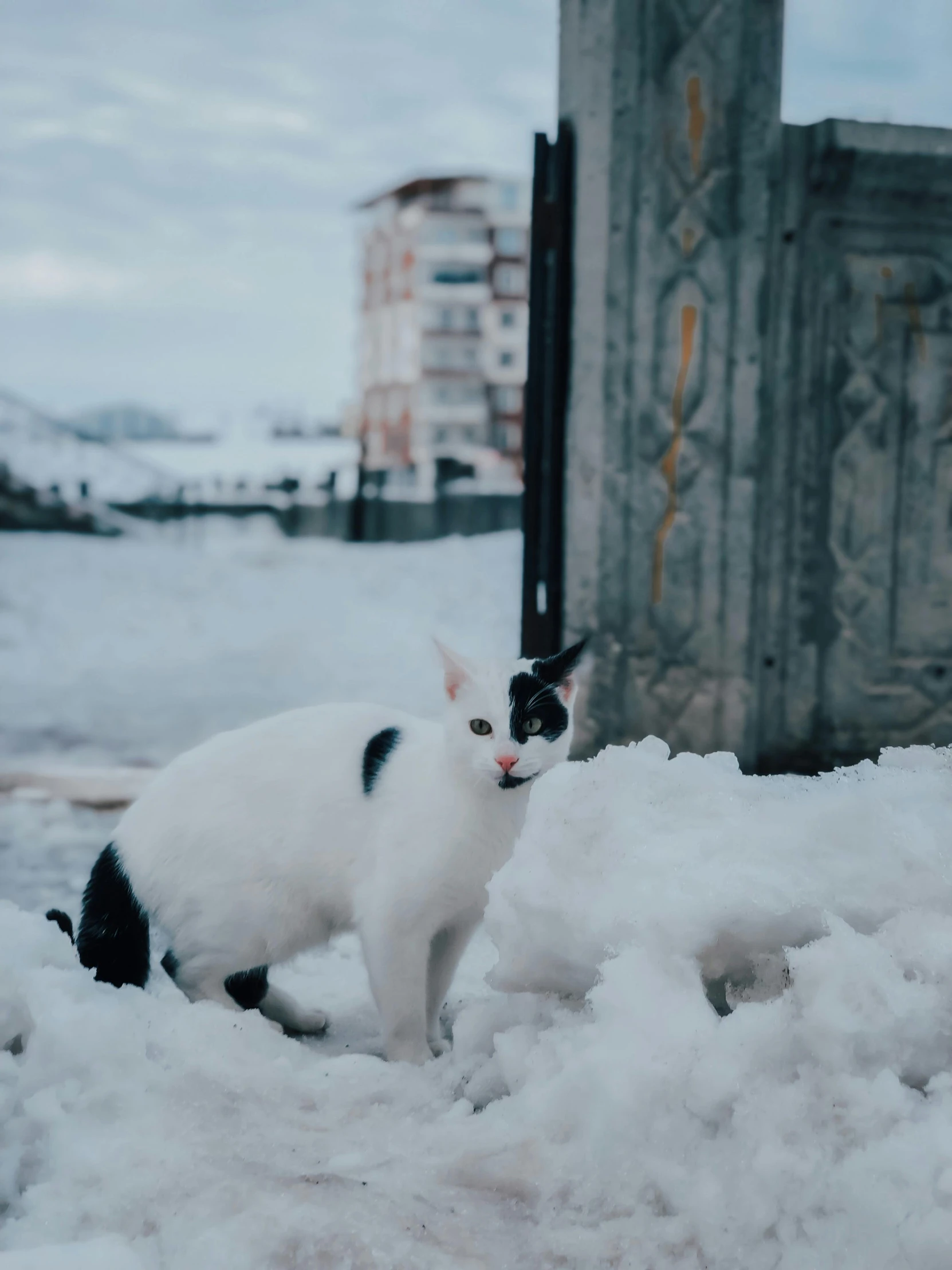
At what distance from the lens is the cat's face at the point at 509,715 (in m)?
2.10

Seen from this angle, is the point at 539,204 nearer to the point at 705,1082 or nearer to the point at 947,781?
the point at 947,781

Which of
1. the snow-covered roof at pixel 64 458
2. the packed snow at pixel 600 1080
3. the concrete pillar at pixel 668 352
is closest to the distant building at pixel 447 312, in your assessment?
the snow-covered roof at pixel 64 458

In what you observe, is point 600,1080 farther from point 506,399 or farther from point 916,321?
point 506,399

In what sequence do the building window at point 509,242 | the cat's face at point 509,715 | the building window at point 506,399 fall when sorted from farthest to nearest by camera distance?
1. the building window at point 506,399
2. the building window at point 509,242
3. the cat's face at point 509,715

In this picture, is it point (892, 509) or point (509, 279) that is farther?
point (509, 279)

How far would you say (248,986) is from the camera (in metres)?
2.33

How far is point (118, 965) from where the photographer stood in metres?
2.20

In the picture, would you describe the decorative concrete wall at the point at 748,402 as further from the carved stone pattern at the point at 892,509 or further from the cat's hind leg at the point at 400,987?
the cat's hind leg at the point at 400,987

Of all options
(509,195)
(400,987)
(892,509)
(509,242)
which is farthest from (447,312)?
(400,987)

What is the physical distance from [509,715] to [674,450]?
8.22ft

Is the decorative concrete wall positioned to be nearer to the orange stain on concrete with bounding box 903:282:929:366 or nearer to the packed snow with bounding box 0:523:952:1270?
the orange stain on concrete with bounding box 903:282:929:366

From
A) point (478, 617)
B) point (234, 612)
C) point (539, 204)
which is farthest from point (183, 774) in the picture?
point (234, 612)

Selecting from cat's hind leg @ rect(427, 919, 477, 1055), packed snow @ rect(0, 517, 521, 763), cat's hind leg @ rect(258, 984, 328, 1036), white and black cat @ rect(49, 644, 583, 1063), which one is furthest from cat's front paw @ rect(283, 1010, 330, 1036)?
packed snow @ rect(0, 517, 521, 763)

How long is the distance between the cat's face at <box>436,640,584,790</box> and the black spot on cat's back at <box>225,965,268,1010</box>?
0.61 meters
